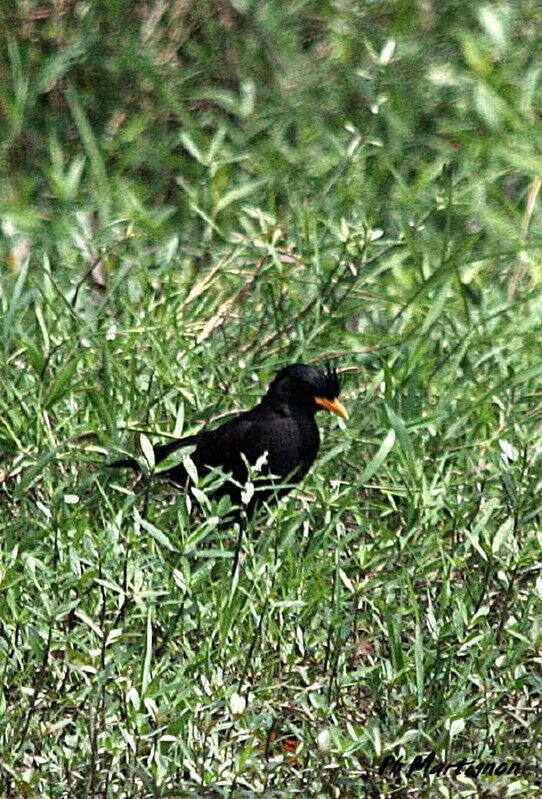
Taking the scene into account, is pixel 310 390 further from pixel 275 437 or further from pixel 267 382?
pixel 267 382

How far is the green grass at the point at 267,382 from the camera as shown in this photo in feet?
11.6

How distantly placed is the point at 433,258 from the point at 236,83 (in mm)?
1173

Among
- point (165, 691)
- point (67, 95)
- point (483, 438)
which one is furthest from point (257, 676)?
point (67, 95)

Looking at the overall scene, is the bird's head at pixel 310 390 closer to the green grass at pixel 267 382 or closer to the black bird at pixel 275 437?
the black bird at pixel 275 437

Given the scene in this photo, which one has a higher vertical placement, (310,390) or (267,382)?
(310,390)

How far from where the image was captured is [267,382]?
17.5 ft

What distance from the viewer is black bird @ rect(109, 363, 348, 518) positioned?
16.0ft

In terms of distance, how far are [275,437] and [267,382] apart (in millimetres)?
472

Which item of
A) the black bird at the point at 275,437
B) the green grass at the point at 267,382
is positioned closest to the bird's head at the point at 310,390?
the black bird at the point at 275,437

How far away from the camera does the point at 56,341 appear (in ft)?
16.9

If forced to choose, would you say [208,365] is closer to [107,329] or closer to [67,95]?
[107,329]

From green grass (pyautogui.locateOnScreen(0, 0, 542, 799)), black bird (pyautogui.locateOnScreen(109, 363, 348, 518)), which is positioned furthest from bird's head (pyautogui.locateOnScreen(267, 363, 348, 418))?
green grass (pyautogui.locateOnScreen(0, 0, 542, 799))

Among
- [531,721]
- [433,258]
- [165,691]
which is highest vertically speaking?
[165,691]

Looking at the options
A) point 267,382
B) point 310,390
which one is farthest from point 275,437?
point 267,382
